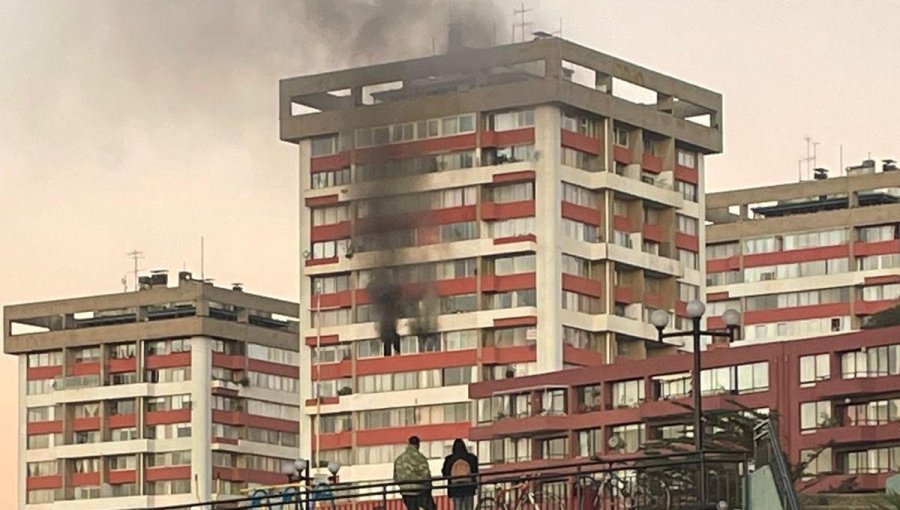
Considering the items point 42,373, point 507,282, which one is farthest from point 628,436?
point 42,373

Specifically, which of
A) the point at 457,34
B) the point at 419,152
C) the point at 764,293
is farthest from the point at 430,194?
the point at 764,293

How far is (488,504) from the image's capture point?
140 feet

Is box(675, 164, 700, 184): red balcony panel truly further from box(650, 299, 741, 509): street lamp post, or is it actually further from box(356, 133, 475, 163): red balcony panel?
box(650, 299, 741, 509): street lamp post

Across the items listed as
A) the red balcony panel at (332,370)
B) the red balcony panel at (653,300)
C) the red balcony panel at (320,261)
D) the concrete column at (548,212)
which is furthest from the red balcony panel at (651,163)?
the red balcony panel at (332,370)

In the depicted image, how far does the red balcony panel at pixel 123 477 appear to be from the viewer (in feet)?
537

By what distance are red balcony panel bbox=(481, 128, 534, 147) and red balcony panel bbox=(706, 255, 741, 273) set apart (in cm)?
3377

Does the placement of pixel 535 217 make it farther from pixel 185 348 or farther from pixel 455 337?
pixel 185 348

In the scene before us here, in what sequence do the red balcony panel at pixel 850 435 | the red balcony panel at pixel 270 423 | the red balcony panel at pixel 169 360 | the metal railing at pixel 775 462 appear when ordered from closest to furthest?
the metal railing at pixel 775 462, the red balcony panel at pixel 850 435, the red balcony panel at pixel 169 360, the red balcony panel at pixel 270 423

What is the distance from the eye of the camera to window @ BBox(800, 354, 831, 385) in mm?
98312

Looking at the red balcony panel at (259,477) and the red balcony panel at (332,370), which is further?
the red balcony panel at (259,477)

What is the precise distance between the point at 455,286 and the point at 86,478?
139 feet

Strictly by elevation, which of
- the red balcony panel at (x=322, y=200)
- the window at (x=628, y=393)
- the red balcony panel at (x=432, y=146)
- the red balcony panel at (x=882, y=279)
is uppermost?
the red balcony panel at (x=432, y=146)

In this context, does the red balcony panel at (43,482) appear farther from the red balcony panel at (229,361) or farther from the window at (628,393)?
the window at (628,393)

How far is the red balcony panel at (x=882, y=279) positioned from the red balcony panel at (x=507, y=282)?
31904 millimetres
